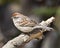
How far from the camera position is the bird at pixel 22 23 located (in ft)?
10.0

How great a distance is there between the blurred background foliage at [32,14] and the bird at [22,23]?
717mm

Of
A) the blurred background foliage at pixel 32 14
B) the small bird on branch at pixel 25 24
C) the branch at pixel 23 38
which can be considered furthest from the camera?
the blurred background foliage at pixel 32 14

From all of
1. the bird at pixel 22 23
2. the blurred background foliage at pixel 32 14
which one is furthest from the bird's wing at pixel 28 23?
the blurred background foliage at pixel 32 14

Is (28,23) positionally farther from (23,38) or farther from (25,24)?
(23,38)

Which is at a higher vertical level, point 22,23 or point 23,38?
point 22,23

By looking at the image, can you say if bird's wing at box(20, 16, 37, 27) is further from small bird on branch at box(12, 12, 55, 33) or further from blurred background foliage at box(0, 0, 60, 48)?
blurred background foliage at box(0, 0, 60, 48)

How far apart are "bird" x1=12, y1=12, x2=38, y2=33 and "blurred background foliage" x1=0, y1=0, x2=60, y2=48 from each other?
0.72 meters

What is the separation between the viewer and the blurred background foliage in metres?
4.09

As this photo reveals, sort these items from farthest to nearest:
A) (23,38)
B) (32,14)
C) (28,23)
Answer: (32,14) < (28,23) < (23,38)

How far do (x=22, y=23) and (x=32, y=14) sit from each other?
1.53 meters

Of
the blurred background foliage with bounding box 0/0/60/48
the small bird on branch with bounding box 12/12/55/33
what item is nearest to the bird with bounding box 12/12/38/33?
the small bird on branch with bounding box 12/12/55/33

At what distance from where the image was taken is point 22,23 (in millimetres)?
3119

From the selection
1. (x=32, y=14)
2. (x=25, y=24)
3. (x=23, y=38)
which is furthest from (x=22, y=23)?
(x=32, y=14)

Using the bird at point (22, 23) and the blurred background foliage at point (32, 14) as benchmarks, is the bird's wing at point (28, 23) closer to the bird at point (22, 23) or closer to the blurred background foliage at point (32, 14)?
the bird at point (22, 23)
